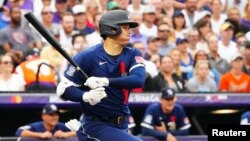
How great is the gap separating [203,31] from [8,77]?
4.44 meters

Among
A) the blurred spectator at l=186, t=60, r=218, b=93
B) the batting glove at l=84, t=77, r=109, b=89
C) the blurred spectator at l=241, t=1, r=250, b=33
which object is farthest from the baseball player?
the blurred spectator at l=241, t=1, r=250, b=33

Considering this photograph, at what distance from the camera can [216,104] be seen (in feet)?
41.4

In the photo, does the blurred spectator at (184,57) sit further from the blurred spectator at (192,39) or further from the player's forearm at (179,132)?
the player's forearm at (179,132)

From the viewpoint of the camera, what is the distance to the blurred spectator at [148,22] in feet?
46.7

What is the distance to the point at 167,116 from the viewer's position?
11.8m

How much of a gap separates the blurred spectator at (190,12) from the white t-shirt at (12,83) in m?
4.41

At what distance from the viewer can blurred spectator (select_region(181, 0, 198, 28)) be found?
49.7ft

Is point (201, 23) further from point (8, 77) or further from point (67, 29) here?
point (8, 77)

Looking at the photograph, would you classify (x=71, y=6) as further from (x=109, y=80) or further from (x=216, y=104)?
(x=109, y=80)

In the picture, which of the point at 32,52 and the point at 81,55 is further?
the point at 32,52

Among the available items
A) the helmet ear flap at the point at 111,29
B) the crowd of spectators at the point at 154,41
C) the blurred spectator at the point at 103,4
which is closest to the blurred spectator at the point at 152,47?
the crowd of spectators at the point at 154,41

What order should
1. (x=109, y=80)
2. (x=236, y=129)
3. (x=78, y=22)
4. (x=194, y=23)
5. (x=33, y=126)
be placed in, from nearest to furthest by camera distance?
(x=109, y=80) → (x=236, y=129) → (x=33, y=126) → (x=78, y=22) → (x=194, y=23)

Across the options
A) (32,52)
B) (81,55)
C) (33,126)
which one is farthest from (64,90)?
(32,52)

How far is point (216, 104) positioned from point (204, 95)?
1.29ft
